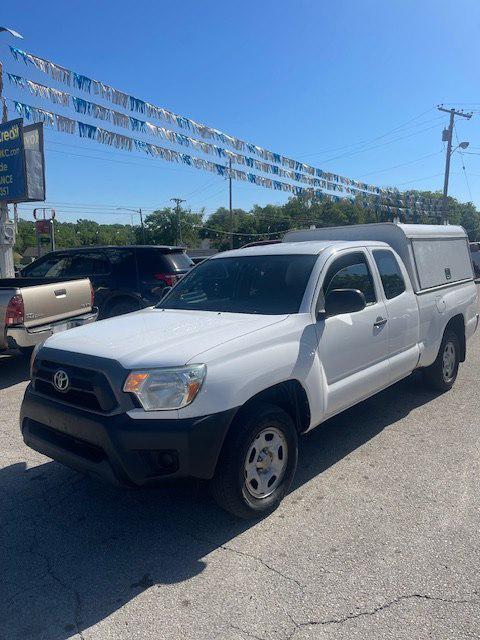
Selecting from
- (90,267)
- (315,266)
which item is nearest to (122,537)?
(315,266)

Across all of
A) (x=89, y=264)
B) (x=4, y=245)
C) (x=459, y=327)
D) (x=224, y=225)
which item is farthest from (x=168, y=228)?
(x=459, y=327)

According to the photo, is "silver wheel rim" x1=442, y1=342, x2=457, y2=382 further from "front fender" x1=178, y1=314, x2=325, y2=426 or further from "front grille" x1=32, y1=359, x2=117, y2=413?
"front grille" x1=32, y1=359, x2=117, y2=413

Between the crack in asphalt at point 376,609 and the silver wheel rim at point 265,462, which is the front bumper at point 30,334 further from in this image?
the crack in asphalt at point 376,609

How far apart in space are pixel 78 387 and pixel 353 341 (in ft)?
7.09

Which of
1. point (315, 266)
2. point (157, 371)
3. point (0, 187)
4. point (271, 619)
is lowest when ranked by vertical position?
point (271, 619)

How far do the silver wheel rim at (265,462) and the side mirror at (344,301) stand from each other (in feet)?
3.33

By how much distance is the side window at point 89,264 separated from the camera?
31.4 feet

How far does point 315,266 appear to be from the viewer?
400cm

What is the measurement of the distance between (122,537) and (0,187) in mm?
13036

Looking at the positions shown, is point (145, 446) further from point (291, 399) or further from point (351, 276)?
point (351, 276)

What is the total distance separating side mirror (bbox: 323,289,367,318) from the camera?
365 centimetres

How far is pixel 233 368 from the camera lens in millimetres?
2969

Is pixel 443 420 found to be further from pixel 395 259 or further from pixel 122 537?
pixel 122 537

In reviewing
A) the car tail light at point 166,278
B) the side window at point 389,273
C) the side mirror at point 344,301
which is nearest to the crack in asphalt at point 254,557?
the side mirror at point 344,301
